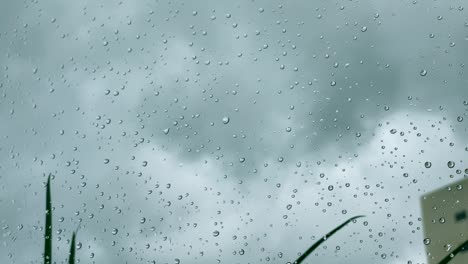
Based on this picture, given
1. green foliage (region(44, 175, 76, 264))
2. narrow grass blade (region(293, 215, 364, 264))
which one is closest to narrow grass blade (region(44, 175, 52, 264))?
green foliage (region(44, 175, 76, 264))

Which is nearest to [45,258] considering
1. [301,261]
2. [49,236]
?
[49,236]

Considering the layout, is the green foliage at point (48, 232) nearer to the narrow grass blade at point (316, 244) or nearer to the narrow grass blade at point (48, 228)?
the narrow grass blade at point (48, 228)

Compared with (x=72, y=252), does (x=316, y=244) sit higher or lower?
lower

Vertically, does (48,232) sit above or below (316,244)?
above

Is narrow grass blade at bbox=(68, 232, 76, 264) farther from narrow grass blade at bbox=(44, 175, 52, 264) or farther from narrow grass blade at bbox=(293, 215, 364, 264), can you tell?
narrow grass blade at bbox=(293, 215, 364, 264)

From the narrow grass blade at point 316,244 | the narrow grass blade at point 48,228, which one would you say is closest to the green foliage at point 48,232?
the narrow grass blade at point 48,228

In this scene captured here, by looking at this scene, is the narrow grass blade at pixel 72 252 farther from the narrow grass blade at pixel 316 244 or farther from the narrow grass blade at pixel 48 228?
the narrow grass blade at pixel 316 244

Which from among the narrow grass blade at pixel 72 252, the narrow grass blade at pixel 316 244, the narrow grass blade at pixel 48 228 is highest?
the narrow grass blade at pixel 48 228

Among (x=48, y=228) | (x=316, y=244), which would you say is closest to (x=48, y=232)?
(x=48, y=228)

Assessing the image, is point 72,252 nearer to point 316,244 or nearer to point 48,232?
point 48,232

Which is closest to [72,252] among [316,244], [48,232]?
[48,232]

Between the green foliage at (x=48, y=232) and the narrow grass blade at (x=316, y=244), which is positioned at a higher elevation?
the green foliage at (x=48, y=232)

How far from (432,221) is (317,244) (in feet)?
108

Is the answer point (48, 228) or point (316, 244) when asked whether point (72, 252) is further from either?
point (316, 244)
